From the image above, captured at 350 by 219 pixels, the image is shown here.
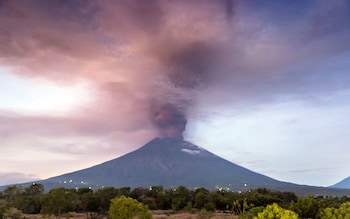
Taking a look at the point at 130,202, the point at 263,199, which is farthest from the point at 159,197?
the point at 130,202

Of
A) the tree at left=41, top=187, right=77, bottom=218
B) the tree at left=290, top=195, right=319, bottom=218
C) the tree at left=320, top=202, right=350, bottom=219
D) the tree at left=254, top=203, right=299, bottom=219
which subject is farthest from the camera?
the tree at left=41, top=187, right=77, bottom=218

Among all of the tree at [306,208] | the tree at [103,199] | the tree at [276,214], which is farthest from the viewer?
the tree at [103,199]

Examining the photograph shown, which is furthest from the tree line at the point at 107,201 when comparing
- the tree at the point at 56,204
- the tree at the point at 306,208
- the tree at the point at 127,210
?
the tree at the point at 127,210

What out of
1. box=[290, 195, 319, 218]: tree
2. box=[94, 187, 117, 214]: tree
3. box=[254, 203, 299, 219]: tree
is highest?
box=[94, 187, 117, 214]: tree

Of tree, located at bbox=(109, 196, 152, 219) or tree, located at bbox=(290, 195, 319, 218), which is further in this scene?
tree, located at bbox=(109, 196, 152, 219)

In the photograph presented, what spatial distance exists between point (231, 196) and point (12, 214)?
38.5m

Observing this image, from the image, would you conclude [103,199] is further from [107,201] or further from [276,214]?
[276,214]

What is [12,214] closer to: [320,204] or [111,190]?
[111,190]

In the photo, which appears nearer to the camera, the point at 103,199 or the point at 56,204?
the point at 56,204

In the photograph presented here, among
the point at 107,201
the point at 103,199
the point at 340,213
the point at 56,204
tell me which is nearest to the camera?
the point at 340,213

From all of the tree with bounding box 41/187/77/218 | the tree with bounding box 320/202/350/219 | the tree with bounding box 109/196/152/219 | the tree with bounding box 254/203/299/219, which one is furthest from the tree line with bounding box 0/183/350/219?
the tree with bounding box 254/203/299/219

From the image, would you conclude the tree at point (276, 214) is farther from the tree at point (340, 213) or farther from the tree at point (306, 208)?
the tree at point (306, 208)

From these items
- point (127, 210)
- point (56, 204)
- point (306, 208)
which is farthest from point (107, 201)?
point (306, 208)

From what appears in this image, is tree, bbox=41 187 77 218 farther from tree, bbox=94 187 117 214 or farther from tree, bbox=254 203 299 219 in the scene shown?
tree, bbox=254 203 299 219
